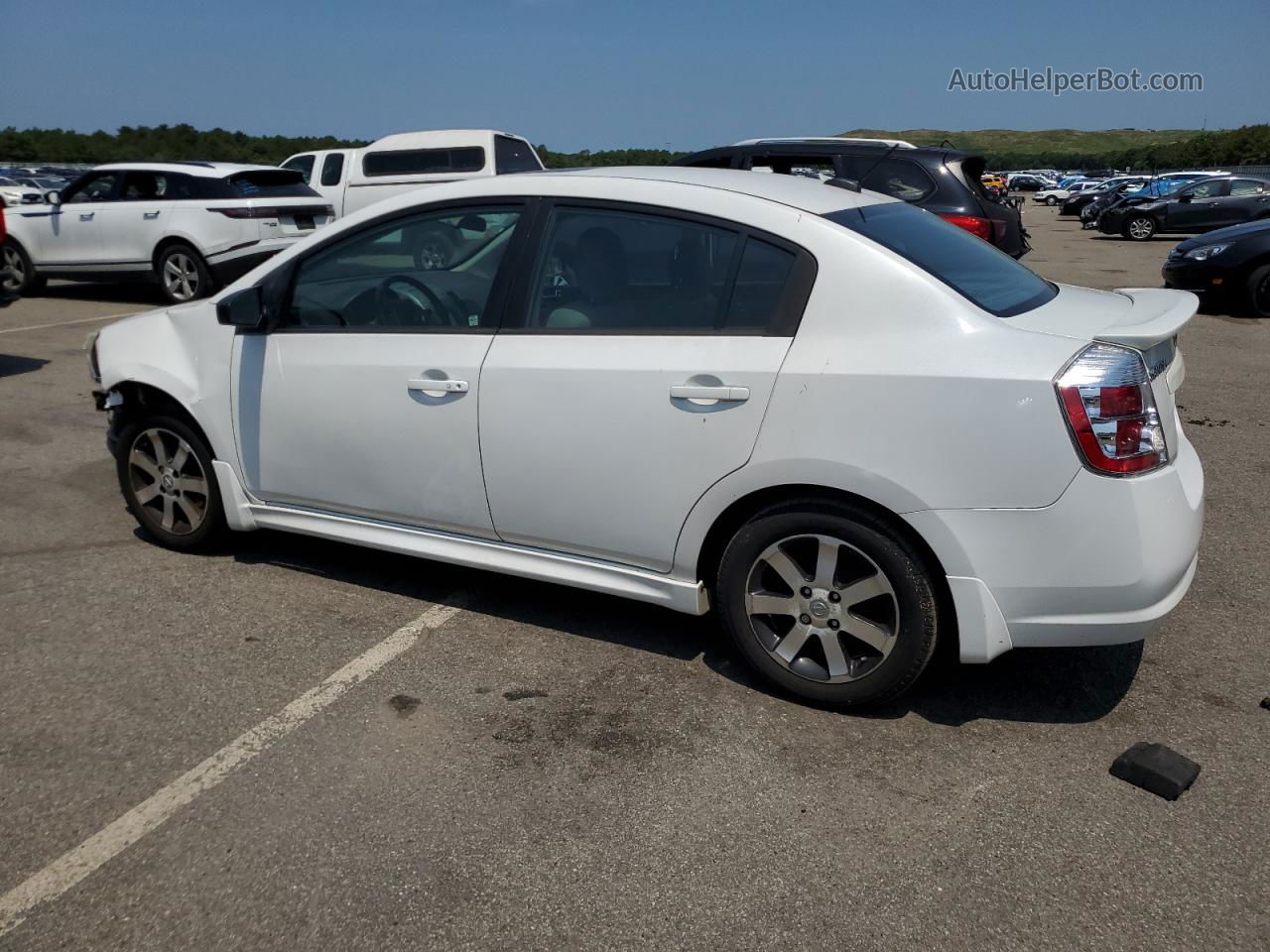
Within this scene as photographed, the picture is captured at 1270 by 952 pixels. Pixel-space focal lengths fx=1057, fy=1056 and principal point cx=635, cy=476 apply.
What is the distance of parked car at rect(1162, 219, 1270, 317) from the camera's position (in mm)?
12156

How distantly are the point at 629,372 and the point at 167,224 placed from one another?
10446 millimetres

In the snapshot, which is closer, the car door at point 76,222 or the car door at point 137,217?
the car door at point 137,217

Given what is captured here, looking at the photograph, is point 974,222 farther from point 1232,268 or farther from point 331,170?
point 331,170

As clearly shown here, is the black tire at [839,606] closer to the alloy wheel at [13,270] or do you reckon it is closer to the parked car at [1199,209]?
the alloy wheel at [13,270]

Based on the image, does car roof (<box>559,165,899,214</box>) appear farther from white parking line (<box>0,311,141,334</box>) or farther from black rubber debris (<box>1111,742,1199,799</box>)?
white parking line (<box>0,311,141,334</box>)

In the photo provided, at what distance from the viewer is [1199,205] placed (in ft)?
80.8

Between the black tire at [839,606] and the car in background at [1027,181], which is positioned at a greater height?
the car in background at [1027,181]

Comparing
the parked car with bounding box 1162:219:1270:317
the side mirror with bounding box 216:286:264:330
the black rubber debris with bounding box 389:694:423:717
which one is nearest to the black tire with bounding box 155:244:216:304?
the side mirror with bounding box 216:286:264:330

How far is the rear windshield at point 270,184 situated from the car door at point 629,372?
974cm

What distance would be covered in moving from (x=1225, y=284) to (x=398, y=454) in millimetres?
11641

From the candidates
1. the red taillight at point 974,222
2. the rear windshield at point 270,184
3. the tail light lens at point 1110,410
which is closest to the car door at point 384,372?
the tail light lens at point 1110,410

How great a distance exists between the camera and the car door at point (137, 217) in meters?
12.2

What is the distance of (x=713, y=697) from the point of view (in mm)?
3561

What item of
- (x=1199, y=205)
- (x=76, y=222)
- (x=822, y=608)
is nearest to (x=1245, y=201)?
(x=1199, y=205)
